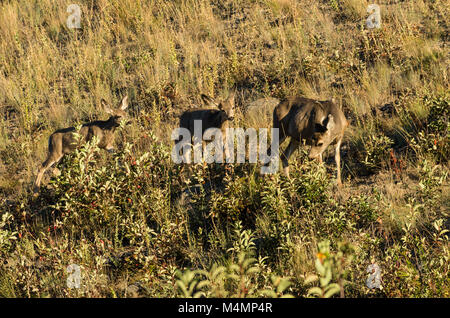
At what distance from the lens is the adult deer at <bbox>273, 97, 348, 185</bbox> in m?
7.78

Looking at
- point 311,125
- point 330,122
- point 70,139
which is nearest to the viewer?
point 330,122

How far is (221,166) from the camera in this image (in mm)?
8656

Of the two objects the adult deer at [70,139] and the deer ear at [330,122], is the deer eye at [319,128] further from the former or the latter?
the adult deer at [70,139]

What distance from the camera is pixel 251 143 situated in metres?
9.17

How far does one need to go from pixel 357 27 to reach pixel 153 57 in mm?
5550

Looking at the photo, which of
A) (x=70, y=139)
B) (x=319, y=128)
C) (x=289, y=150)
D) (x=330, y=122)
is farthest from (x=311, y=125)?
(x=70, y=139)

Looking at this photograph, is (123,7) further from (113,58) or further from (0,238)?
(0,238)

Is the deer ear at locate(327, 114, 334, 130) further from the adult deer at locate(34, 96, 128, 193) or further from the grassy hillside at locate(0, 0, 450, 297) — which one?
the adult deer at locate(34, 96, 128, 193)

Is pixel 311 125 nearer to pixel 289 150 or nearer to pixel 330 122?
pixel 330 122

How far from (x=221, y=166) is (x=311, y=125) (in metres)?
1.76

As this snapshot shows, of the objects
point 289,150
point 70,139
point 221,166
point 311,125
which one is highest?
point 311,125

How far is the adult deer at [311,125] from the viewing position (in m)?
7.78

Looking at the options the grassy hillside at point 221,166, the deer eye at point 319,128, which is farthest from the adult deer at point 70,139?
the deer eye at point 319,128
